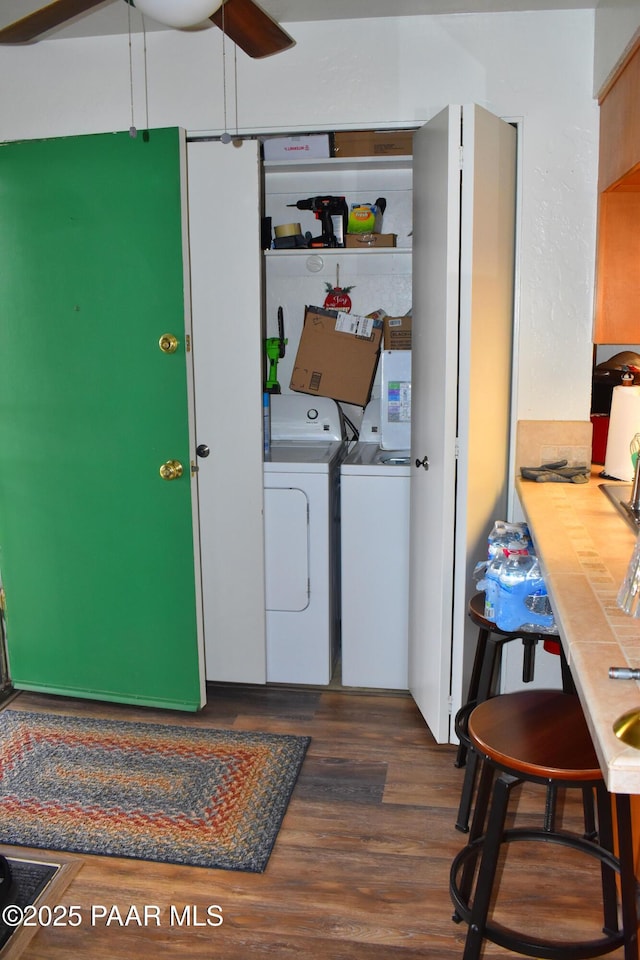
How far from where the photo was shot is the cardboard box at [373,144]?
310 centimetres

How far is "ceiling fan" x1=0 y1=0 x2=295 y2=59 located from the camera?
175cm

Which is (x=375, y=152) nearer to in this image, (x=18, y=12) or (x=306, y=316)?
(x=306, y=316)

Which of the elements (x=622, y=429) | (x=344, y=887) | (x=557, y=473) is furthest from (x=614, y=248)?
(x=344, y=887)

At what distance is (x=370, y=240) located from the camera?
11.1 feet

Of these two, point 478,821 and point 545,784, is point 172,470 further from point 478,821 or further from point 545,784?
point 545,784

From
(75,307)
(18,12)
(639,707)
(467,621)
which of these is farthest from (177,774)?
(18,12)

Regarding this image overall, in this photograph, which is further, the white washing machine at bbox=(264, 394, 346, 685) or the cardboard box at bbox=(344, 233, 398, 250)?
the cardboard box at bbox=(344, 233, 398, 250)

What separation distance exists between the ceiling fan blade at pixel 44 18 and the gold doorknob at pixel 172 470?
1.39 meters

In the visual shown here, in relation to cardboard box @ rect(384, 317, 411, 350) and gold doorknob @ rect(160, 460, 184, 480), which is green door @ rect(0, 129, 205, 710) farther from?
cardboard box @ rect(384, 317, 411, 350)

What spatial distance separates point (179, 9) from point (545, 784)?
1736mm

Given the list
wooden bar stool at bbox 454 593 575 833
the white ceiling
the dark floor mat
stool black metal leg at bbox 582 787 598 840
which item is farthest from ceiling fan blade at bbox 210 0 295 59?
the dark floor mat

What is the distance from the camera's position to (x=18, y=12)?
2752 mm

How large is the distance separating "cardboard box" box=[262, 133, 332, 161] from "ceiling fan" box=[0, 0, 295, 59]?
2.42ft

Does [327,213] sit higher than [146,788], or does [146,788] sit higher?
[327,213]
